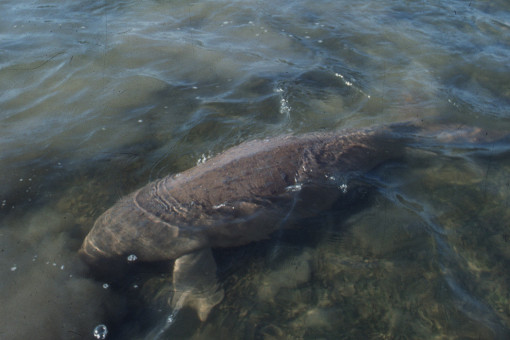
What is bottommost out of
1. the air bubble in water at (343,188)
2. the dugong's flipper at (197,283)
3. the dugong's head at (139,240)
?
the dugong's flipper at (197,283)

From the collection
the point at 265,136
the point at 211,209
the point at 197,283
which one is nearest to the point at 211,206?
the point at 211,209

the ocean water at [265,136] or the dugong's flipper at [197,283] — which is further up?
the ocean water at [265,136]

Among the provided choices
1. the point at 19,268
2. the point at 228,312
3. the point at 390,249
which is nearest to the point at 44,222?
the point at 19,268

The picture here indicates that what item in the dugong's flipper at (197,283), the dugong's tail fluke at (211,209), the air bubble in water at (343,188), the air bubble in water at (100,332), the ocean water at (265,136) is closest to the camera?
the air bubble in water at (100,332)

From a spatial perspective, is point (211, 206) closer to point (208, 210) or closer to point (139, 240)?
point (208, 210)

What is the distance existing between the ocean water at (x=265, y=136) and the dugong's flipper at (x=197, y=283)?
0.12m

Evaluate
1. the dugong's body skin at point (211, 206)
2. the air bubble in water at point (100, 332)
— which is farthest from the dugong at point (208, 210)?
the air bubble in water at point (100, 332)

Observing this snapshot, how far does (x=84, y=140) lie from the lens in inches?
265

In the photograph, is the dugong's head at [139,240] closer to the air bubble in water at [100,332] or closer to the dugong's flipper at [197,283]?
the dugong's flipper at [197,283]

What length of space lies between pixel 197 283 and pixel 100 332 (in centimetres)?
113

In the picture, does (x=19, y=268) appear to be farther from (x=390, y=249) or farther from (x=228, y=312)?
(x=390, y=249)

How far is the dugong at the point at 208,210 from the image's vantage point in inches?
193

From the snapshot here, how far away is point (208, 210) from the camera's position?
499cm

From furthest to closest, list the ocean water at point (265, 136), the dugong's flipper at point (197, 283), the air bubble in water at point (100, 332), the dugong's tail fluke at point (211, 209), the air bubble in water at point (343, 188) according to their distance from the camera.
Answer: the air bubble in water at point (343, 188) → the dugong's tail fluke at point (211, 209) → the dugong's flipper at point (197, 283) → the ocean water at point (265, 136) → the air bubble in water at point (100, 332)
